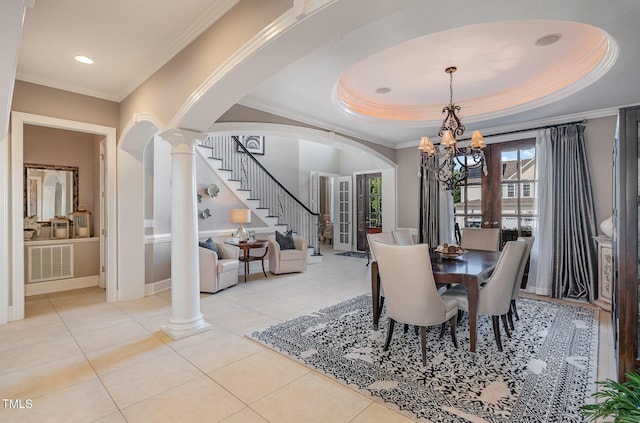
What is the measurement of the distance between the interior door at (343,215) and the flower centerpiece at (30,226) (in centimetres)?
678

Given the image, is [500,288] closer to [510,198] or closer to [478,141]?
[478,141]

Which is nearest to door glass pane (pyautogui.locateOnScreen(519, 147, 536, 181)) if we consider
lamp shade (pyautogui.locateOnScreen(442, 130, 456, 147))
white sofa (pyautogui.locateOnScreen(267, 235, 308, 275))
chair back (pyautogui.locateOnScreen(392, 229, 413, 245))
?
chair back (pyautogui.locateOnScreen(392, 229, 413, 245))

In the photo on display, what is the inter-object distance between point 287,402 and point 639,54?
4.08m

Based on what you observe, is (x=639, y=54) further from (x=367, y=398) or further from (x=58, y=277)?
(x=58, y=277)

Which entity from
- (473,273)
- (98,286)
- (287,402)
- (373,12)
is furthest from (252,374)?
(98,286)

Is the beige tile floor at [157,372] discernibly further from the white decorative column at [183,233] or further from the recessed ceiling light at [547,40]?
the recessed ceiling light at [547,40]

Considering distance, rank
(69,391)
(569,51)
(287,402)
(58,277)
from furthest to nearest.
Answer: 1. (58,277)
2. (569,51)
3. (69,391)
4. (287,402)

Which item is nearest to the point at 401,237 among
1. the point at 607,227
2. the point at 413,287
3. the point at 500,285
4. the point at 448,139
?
the point at 448,139

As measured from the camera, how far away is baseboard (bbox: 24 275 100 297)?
462 cm

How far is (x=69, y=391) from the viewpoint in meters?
2.19

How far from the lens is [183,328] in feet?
10.3

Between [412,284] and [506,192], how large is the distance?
3.67 m

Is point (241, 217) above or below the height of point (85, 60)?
below

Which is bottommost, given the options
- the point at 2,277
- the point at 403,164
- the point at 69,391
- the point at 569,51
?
the point at 69,391
